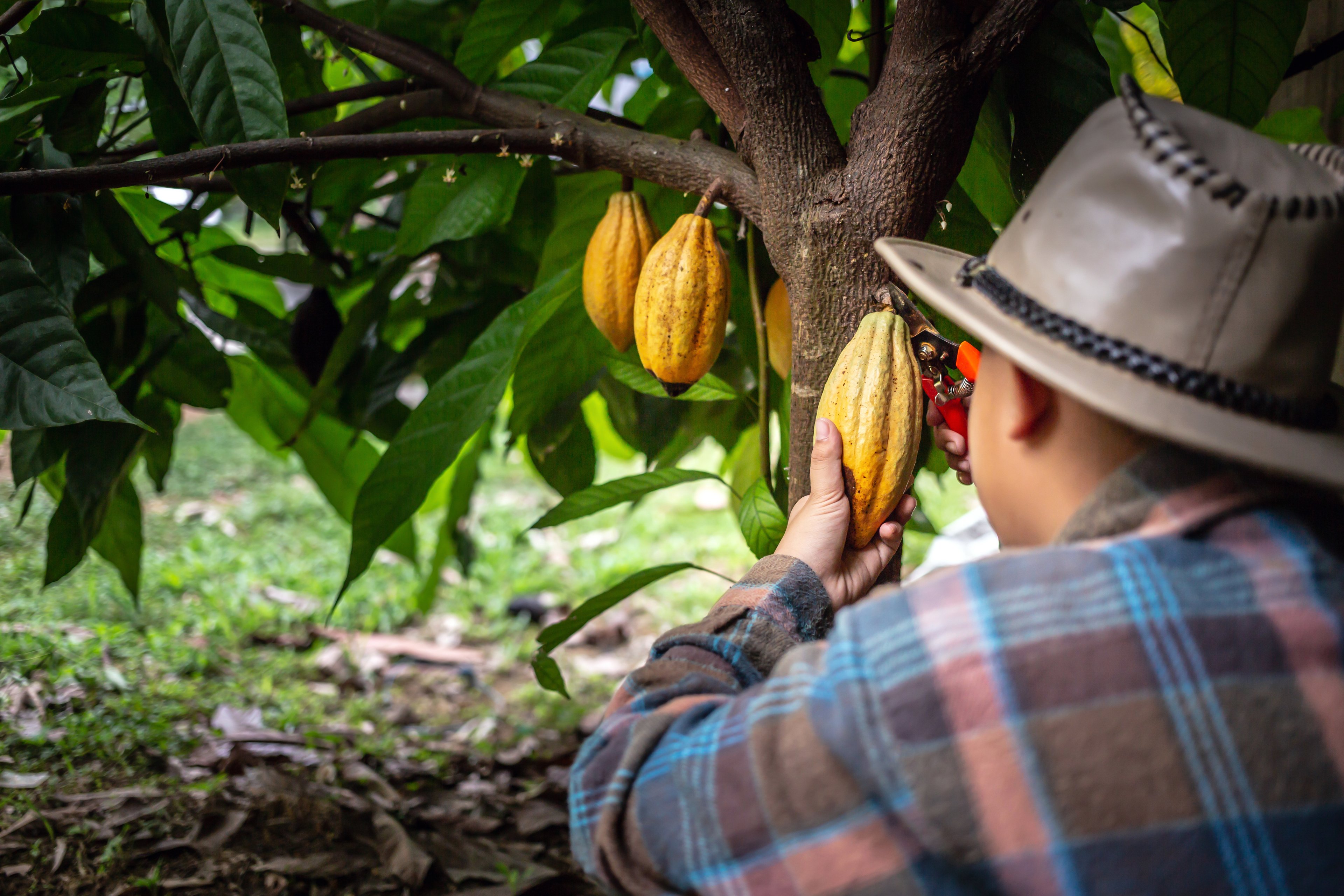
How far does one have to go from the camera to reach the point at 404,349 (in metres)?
1.72

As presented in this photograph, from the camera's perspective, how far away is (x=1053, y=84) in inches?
40.5

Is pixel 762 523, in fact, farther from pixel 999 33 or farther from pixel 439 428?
pixel 999 33

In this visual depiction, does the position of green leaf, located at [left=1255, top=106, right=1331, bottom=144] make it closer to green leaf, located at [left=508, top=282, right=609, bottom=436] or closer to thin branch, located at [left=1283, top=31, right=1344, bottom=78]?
thin branch, located at [left=1283, top=31, right=1344, bottom=78]

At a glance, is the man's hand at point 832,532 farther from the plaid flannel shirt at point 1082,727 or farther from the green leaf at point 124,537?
the green leaf at point 124,537

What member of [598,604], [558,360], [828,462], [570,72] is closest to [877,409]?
[828,462]

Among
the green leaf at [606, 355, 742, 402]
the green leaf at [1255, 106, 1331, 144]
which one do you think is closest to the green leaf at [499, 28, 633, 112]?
the green leaf at [606, 355, 742, 402]

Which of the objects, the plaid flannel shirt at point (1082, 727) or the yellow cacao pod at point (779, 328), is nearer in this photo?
the plaid flannel shirt at point (1082, 727)

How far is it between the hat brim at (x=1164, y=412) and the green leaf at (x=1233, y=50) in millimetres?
641

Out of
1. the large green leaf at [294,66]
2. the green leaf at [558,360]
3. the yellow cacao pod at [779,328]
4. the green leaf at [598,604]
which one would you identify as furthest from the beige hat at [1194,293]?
the large green leaf at [294,66]

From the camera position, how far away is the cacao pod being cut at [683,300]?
97 cm

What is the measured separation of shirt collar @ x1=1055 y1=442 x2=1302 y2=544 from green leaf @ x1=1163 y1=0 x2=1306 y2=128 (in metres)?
0.65

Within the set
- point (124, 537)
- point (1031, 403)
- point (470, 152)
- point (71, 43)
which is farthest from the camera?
point (124, 537)

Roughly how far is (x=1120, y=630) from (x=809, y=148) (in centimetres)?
57

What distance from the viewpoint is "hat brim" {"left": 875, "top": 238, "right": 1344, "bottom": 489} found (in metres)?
0.59
